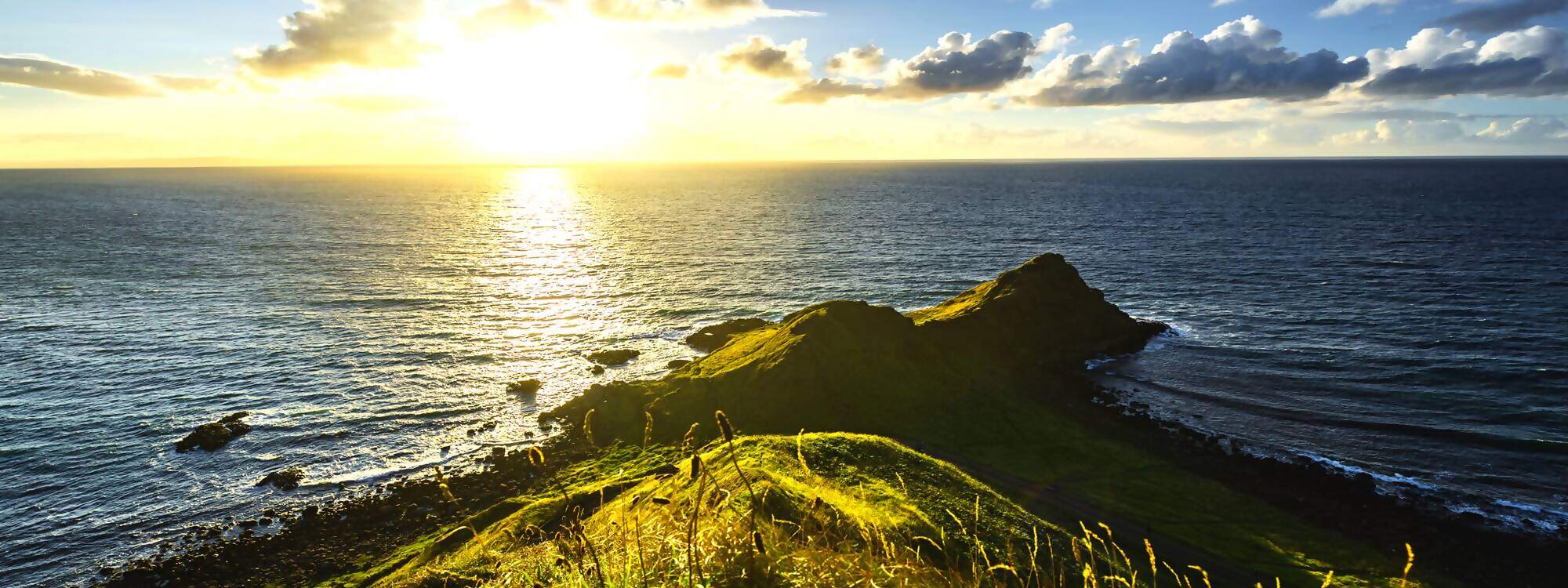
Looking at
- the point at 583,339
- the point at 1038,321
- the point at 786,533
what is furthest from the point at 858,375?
the point at 786,533

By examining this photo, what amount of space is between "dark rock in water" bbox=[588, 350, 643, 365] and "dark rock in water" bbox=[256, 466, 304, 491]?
67.8ft

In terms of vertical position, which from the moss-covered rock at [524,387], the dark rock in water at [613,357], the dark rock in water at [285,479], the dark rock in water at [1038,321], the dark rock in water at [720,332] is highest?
the dark rock in water at [1038,321]

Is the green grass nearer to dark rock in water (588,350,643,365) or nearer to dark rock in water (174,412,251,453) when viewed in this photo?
dark rock in water (588,350,643,365)

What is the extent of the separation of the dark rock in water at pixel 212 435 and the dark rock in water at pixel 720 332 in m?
29.0

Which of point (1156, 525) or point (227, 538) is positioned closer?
point (1156, 525)

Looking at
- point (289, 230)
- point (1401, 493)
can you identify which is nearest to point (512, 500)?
point (1401, 493)

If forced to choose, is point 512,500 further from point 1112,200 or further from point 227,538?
point 1112,200

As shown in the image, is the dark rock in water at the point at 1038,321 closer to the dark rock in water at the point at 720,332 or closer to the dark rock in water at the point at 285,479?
the dark rock in water at the point at 720,332

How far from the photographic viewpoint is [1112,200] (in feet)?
628

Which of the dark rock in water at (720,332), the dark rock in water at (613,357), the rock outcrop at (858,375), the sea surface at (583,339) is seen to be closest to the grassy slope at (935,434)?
the rock outcrop at (858,375)

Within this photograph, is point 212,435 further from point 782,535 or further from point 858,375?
point 782,535

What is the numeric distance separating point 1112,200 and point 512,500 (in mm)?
188983

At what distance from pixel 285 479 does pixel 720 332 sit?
31465 mm

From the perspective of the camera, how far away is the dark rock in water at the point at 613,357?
179 ft
